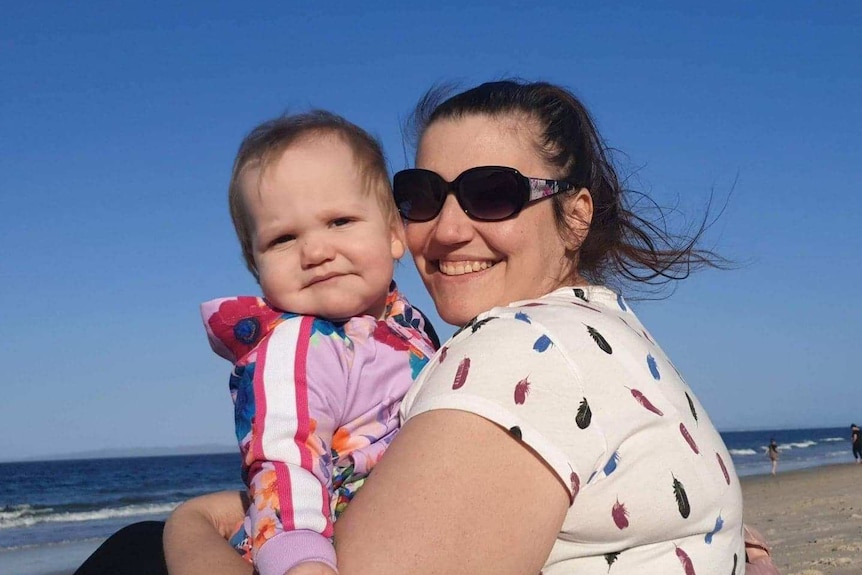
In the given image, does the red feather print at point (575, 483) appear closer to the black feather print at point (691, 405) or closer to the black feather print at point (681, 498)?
the black feather print at point (681, 498)

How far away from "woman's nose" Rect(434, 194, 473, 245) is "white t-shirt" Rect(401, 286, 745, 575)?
0.76m

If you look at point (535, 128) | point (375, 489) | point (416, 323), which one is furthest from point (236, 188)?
point (375, 489)

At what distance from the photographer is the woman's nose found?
→ 2.95 meters

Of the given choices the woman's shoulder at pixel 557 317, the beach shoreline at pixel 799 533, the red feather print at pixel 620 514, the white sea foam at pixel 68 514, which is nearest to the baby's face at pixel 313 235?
the woman's shoulder at pixel 557 317

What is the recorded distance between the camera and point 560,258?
120 inches

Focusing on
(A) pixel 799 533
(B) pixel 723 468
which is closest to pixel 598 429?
(B) pixel 723 468

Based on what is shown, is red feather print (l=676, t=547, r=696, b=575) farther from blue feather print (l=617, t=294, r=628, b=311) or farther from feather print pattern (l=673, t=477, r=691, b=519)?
blue feather print (l=617, t=294, r=628, b=311)

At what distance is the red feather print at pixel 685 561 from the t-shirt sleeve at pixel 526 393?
347mm

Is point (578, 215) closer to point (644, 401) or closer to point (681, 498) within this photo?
point (644, 401)

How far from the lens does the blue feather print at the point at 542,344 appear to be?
201 centimetres

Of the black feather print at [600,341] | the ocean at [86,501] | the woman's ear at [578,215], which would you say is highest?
the woman's ear at [578,215]

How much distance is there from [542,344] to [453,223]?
1.02 m

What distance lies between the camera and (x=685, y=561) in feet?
6.77

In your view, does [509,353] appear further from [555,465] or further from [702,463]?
[702,463]
